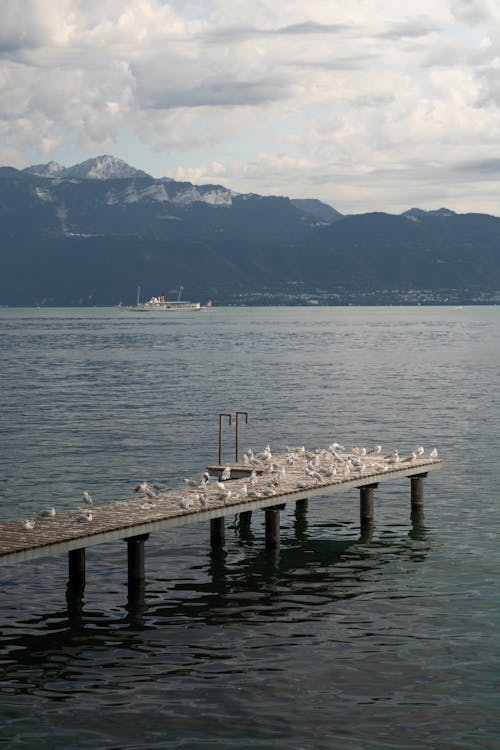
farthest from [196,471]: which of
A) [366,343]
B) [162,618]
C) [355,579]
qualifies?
[366,343]

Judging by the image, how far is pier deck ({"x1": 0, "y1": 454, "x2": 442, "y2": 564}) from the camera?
91.4ft

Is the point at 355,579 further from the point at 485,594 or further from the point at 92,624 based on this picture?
the point at 92,624

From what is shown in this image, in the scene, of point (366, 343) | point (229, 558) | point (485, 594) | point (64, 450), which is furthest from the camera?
point (366, 343)

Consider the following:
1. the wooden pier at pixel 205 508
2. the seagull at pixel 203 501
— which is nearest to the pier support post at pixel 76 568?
the wooden pier at pixel 205 508

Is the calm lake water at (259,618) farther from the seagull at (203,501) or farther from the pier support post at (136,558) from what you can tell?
the seagull at (203,501)

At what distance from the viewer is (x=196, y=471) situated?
4894 cm

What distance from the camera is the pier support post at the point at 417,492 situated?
4031 centimetres

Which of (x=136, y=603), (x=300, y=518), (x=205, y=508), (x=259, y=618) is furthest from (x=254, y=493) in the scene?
(x=259, y=618)

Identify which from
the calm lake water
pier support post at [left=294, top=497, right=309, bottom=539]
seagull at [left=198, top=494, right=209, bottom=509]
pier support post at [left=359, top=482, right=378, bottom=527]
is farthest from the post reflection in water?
pier support post at [left=359, top=482, right=378, bottom=527]

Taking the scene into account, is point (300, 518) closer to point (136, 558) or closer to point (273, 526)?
point (273, 526)

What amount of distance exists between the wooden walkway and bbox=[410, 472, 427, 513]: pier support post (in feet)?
0.12

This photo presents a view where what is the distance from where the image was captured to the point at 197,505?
107ft

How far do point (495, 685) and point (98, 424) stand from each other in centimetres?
4560

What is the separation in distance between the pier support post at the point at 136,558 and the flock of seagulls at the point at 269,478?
1358mm
